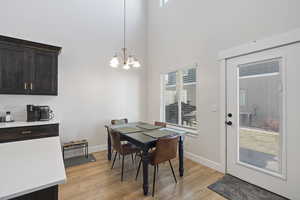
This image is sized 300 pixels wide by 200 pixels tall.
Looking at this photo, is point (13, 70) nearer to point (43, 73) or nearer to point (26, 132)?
point (43, 73)

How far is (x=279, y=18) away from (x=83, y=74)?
3850 millimetres

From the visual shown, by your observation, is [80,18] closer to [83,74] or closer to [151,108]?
[83,74]

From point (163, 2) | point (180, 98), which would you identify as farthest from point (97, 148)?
point (163, 2)

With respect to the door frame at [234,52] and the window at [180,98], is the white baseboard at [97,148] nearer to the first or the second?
the window at [180,98]

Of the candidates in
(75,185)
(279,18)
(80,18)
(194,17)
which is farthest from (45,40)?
(279,18)

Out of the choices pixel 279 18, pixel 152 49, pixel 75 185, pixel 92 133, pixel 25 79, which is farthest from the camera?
pixel 152 49

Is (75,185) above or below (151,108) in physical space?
below

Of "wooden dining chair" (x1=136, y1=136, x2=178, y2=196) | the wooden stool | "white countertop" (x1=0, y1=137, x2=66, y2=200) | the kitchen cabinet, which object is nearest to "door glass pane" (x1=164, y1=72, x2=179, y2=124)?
"wooden dining chair" (x1=136, y1=136, x2=178, y2=196)

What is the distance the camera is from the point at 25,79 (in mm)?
2771

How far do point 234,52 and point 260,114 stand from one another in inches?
42.5

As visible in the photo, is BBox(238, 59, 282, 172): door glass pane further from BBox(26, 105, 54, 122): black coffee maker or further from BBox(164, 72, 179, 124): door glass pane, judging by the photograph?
BBox(26, 105, 54, 122): black coffee maker

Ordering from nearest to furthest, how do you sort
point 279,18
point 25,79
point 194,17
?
point 279,18 < point 25,79 < point 194,17

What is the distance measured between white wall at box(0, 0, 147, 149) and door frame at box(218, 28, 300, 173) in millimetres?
2558

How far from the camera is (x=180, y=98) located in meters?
3.72
